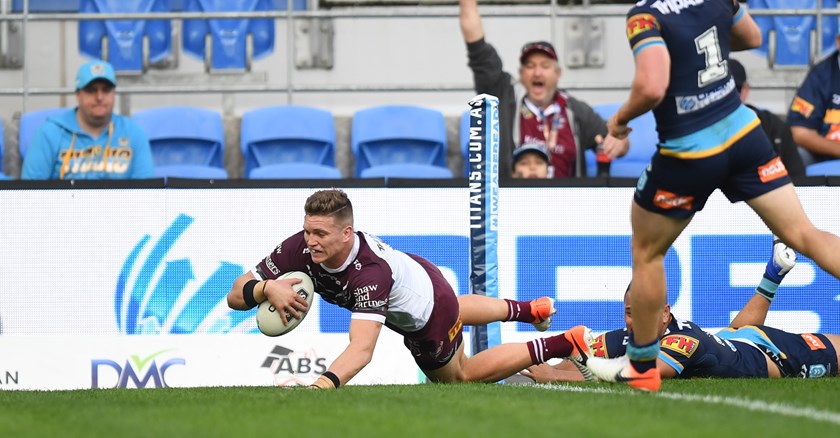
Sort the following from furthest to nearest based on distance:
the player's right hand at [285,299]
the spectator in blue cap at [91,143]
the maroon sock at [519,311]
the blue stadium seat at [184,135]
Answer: the blue stadium seat at [184,135], the spectator in blue cap at [91,143], the maroon sock at [519,311], the player's right hand at [285,299]

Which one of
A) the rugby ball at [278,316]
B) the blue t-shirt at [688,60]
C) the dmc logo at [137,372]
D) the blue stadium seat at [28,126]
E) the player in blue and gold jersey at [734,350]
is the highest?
the blue t-shirt at [688,60]

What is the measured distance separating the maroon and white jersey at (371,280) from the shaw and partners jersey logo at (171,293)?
164 centimetres

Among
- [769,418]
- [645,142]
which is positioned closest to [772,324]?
[645,142]

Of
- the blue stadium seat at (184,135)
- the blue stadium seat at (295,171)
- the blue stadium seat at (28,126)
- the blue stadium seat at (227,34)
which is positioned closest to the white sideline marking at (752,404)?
the blue stadium seat at (295,171)

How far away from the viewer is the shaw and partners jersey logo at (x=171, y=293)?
9617 millimetres

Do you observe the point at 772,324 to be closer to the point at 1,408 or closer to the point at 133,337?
the point at 133,337

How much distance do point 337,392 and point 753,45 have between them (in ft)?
9.11

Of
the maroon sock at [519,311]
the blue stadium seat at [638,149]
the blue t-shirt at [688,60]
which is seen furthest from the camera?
the blue stadium seat at [638,149]

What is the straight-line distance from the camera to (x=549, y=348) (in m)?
8.26

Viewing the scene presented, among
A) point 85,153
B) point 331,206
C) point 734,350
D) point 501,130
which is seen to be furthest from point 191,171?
point 734,350

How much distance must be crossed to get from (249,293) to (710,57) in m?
3.12

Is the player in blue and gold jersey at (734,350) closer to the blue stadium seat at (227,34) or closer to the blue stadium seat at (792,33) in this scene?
the blue stadium seat at (792,33)

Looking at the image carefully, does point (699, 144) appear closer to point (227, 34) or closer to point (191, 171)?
point (191, 171)

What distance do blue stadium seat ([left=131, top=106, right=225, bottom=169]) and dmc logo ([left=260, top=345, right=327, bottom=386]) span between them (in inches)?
121
